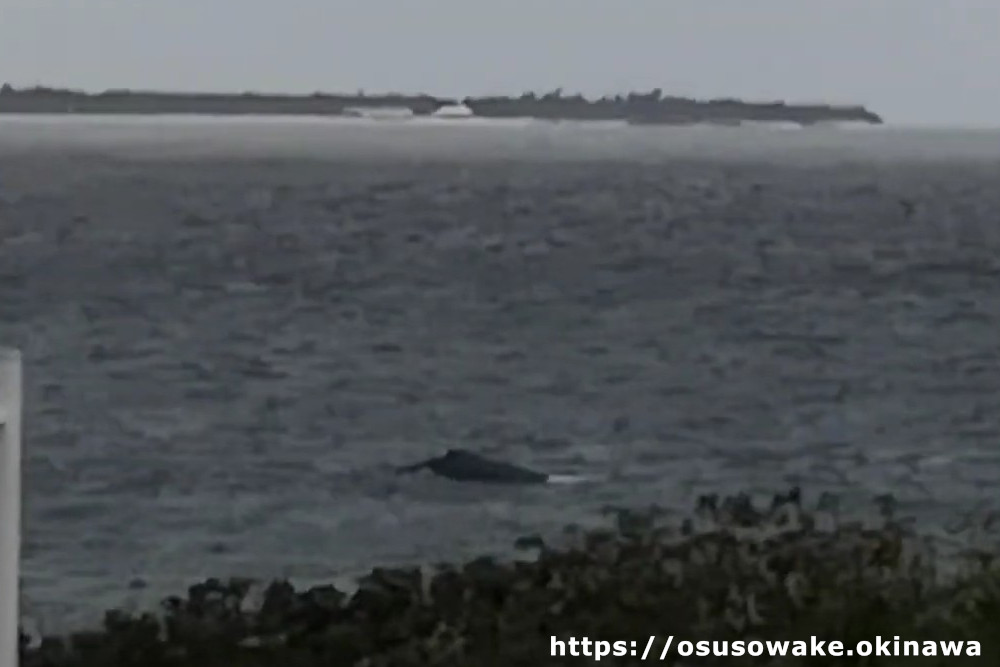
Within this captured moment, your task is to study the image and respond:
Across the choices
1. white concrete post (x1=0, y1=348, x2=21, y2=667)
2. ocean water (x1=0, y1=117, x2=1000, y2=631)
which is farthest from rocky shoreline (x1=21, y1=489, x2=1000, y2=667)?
ocean water (x1=0, y1=117, x2=1000, y2=631)

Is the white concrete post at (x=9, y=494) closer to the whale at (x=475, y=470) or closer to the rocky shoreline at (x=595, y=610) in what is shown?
the rocky shoreline at (x=595, y=610)

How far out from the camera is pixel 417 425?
68.9 ft

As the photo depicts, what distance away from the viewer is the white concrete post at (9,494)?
19.1 feet

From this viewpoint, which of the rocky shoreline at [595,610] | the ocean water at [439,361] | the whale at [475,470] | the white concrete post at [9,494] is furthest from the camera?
the whale at [475,470]

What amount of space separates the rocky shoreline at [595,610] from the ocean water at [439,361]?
3.60m

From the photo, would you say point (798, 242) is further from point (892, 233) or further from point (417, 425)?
point (417, 425)

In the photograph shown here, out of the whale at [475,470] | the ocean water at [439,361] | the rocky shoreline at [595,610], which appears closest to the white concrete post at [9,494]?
the rocky shoreline at [595,610]

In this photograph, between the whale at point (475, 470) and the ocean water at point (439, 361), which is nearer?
the ocean water at point (439, 361)

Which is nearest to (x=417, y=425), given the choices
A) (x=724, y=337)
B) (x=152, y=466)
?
(x=152, y=466)

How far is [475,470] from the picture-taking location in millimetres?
17594

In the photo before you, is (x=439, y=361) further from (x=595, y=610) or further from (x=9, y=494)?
(x=9, y=494)

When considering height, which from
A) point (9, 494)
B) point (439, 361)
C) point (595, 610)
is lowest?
point (439, 361)

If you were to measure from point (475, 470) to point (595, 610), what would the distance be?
9.15 metres

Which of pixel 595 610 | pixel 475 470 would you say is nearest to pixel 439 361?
pixel 475 470
